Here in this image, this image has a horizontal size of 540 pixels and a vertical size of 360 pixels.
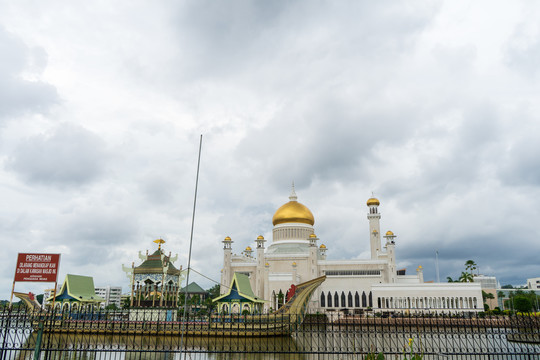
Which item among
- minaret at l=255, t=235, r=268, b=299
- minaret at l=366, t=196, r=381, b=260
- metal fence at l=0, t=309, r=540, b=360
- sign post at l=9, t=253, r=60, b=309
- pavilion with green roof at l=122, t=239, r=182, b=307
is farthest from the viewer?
minaret at l=366, t=196, r=381, b=260

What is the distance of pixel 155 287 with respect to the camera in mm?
30781

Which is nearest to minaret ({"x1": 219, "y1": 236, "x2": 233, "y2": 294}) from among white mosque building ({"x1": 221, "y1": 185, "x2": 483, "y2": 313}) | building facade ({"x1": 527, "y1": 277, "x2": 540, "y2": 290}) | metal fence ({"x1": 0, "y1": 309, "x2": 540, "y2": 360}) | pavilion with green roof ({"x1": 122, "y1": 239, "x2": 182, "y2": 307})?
white mosque building ({"x1": 221, "y1": 185, "x2": 483, "y2": 313})

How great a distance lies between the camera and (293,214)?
56.1 meters

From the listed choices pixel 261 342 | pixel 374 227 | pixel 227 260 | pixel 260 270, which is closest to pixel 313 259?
pixel 260 270

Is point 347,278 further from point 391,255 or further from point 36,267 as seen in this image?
point 36,267

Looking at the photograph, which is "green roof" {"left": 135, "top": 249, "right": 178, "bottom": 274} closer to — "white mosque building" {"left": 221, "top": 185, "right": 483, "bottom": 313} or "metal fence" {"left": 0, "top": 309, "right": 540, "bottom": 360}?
"metal fence" {"left": 0, "top": 309, "right": 540, "bottom": 360}

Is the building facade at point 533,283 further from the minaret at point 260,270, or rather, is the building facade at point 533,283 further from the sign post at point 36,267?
the sign post at point 36,267

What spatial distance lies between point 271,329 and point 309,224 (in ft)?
114

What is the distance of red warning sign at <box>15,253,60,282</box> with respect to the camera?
787 inches

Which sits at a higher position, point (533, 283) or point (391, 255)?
point (391, 255)

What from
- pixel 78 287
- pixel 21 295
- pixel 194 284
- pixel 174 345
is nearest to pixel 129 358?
pixel 174 345

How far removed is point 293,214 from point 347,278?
12.6m

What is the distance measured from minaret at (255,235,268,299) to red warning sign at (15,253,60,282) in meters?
30.8

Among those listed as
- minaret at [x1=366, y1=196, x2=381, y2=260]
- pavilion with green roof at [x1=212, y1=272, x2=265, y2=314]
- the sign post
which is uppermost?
minaret at [x1=366, y1=196, x2=381, y2=260]
